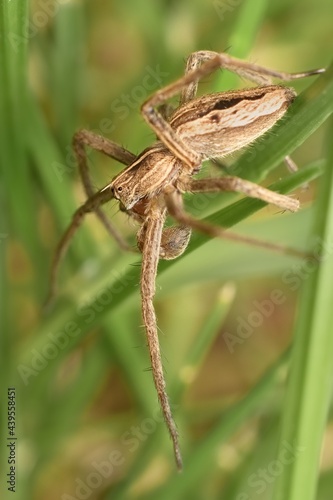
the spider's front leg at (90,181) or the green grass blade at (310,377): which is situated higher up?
the spider's front leg at (90,181)

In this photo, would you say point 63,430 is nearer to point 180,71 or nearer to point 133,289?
point 133,289

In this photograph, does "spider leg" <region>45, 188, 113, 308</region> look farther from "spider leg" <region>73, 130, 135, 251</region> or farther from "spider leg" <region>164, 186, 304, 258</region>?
"spider leg" <region>164, 186, 304, 258</region>

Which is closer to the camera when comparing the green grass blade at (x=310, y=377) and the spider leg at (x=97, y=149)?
the green grass blade at (x=310, y=377)

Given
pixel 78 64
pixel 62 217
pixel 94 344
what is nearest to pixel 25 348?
pixel 94 344

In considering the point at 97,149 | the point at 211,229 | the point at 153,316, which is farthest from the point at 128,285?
the point at 97,149

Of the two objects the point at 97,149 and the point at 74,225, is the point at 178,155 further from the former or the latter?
the point at 74,225

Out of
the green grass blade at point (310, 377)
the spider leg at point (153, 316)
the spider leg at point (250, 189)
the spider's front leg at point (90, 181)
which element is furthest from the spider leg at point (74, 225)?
the green grass blade at point (310, 377)

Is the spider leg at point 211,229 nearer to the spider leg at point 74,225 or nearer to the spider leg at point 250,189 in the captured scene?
the spider leg at point 250,189

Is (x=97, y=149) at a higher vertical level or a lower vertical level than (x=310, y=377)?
higher
